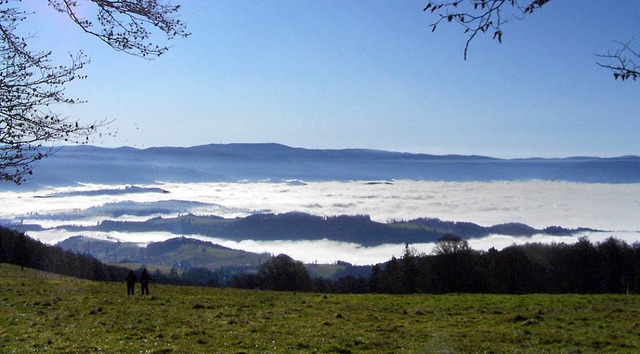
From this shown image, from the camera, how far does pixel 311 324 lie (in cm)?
1444

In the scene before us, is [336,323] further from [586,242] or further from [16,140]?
[586,242]

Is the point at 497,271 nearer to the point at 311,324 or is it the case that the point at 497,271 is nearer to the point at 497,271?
the point at 497,271

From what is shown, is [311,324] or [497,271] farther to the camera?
[497,271]

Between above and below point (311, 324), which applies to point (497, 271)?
below

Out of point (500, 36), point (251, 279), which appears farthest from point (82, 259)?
point (500, 36)

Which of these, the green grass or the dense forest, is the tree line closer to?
the dense forest

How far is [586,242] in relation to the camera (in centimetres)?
6712

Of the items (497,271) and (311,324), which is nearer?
(311,324)

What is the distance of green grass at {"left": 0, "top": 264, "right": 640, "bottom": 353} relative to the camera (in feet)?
36.8

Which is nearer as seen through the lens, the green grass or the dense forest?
the green grass

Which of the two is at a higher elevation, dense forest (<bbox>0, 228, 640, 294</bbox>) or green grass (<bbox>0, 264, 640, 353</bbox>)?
green grass (<bbox>0, 264, 640, 353</bbox>)

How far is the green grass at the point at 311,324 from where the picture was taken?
11.2 meters

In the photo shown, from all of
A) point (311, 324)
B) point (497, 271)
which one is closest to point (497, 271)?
point (497, 271)

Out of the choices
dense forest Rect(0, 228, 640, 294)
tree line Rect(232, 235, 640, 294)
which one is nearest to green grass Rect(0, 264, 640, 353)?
tree line Rect(232, 235, 640, 294)
